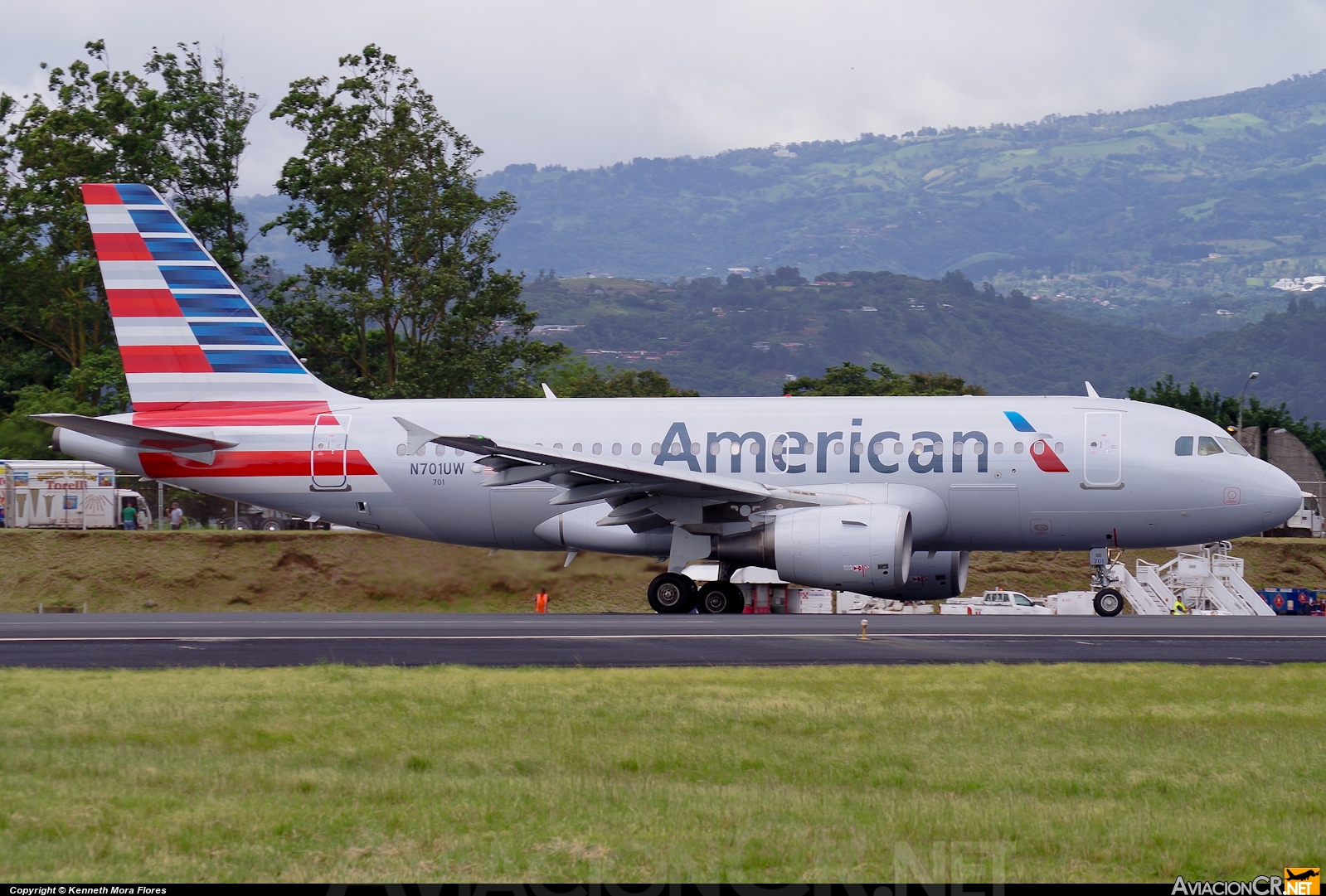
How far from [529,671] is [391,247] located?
41.2 meters

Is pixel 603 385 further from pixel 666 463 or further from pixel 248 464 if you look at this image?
pixel 666 463

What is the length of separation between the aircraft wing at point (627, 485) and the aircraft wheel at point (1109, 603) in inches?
200

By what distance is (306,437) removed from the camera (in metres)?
25.3

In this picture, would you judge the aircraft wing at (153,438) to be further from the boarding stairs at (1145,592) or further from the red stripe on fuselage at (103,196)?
the boarding stairs at (1145,592)

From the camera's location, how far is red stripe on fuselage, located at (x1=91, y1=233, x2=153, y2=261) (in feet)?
85.0

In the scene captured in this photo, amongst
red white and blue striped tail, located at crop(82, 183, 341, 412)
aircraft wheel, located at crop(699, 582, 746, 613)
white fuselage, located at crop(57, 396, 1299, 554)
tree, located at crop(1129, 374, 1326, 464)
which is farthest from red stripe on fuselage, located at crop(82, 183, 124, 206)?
tree, located at crop(1129, 374, 1326, 464)

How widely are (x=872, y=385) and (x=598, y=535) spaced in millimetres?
65076

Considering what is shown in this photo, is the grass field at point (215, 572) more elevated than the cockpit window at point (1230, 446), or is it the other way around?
the cockpit window at point (1230, 446)

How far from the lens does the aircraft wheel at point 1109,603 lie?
23938mm

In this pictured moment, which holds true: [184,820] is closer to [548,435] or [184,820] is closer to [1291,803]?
[1291,803]

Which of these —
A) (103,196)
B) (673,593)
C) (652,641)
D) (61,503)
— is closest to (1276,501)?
(673,593)

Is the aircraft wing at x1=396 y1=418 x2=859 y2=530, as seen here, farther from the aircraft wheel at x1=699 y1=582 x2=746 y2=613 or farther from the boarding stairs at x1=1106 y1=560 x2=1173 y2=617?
the boarding stairs at x1=1106 y1=560 x2=1173 y2=617

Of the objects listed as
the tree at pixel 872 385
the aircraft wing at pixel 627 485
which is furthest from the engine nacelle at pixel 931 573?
the tree at pixel 872 385

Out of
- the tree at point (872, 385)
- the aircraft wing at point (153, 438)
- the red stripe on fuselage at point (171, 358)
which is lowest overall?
the aircraft wing at point (153, 438)
